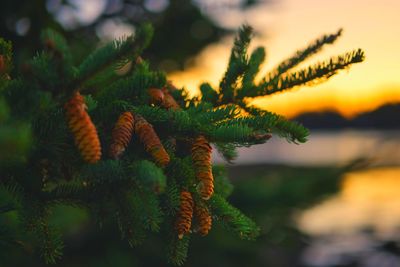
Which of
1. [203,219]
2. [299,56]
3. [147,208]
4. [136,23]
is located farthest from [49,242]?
[136,23]

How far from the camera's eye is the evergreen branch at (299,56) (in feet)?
4.68

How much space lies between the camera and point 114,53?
970mm

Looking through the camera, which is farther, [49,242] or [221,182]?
[221,182]

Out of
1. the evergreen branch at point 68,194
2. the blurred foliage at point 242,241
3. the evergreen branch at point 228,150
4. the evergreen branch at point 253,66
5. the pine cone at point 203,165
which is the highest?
the blurred foliage at point 242,241

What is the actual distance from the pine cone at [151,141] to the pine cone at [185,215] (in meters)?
0.09

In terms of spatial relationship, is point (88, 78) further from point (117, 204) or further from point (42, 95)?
point (117, 204)

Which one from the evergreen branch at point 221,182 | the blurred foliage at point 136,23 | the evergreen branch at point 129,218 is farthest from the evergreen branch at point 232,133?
the blurred foliage at point 136,23

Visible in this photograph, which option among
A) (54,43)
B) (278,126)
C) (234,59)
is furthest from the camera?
(234,59)

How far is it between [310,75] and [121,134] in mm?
513

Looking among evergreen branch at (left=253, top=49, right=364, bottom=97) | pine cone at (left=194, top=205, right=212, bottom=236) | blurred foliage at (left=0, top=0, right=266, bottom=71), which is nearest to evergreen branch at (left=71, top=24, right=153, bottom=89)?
pine cone at (left=194, top=205, right=212, bottom=236)

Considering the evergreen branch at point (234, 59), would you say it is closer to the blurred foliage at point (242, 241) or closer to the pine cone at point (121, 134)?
the pine cone at point (121, 134)

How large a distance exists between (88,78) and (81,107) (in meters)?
0.06

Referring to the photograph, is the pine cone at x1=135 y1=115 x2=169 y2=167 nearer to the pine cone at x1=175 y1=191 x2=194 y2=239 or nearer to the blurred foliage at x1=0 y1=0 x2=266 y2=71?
the pine cone at x1=175 y1=191 x2=194 y2=239

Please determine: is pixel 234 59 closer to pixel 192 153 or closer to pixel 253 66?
pixel 253 66
